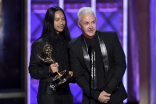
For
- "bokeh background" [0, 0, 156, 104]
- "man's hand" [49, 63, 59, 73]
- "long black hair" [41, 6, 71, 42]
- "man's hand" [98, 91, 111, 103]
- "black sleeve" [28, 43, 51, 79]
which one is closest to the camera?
"man's hand" [98, 91, 111, 103]

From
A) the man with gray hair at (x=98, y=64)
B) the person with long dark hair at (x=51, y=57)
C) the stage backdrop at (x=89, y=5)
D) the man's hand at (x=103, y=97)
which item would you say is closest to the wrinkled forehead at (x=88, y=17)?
the man with gray hair at (x=98, y=64)

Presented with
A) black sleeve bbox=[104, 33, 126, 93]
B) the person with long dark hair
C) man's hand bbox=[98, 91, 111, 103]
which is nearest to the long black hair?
the person with long dark hair

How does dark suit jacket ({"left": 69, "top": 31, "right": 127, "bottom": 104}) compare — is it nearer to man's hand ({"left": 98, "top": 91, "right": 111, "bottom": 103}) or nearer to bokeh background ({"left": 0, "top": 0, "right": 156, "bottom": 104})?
man's hand ({"left": 98, "top": 91, "right": 111, "bottom": 103})

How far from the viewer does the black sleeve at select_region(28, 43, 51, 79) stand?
2271 mm

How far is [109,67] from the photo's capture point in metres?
1.97

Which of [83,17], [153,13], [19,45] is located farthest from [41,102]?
[153,13]

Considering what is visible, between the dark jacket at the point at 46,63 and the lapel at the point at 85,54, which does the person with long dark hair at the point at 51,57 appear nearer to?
the dark jacket at the point at 46,63

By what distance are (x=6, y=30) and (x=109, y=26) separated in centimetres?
227

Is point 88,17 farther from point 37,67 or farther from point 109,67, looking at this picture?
point 37,67

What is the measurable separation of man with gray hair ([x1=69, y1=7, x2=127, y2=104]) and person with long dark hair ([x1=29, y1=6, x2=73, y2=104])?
13.5 inches

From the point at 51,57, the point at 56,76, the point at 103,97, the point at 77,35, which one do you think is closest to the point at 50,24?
the point at 51,57

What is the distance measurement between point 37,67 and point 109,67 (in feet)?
2.75

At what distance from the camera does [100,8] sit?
448 centimetres

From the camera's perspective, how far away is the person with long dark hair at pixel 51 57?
227 cm
